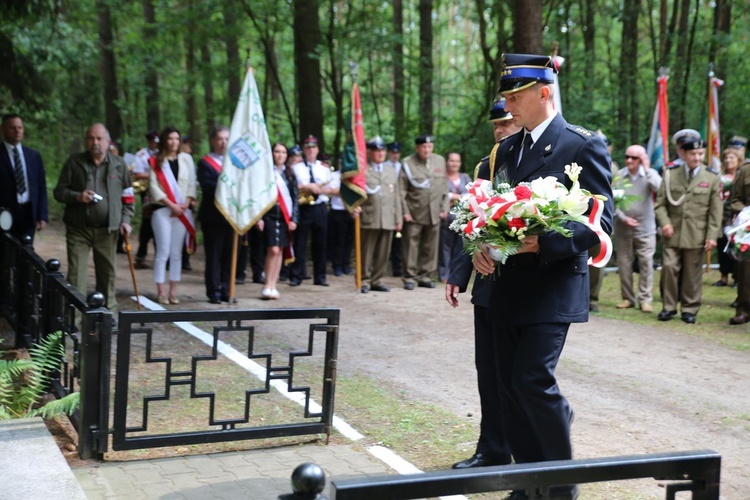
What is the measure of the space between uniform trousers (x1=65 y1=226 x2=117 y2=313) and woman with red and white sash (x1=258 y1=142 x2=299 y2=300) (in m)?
2.77

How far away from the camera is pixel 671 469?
281 centimetres

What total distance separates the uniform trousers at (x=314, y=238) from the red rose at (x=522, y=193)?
33.8 feet

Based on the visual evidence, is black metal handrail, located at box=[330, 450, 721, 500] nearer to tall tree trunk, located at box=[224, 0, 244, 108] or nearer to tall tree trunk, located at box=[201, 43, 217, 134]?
tall tree trunk, located at box=[224, 0, 244, 108]

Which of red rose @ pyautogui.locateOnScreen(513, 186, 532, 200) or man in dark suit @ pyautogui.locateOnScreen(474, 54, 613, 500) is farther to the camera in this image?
man in dark suit @ pyautogui.locateOnScreen(474, 54, 613, 500)

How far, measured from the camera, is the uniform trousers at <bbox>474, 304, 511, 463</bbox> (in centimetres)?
530

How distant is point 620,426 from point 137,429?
3.54m

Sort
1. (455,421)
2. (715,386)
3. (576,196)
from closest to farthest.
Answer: (576,196) → (455,421) → (715,386)

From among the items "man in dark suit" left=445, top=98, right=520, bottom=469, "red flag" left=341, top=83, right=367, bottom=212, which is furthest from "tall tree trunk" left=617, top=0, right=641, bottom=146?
"man in dark suit" left=445, top=98, right=520, bottom=469

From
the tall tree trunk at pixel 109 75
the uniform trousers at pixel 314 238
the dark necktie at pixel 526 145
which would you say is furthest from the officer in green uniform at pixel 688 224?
the tall tree trunk at pixel 109 75

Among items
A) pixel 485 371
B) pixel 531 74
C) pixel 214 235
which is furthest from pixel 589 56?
pixel 531 74

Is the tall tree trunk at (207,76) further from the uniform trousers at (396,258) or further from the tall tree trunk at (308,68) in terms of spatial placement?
the uniform trousers at (396,258)

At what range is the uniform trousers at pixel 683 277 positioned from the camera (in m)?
11.8

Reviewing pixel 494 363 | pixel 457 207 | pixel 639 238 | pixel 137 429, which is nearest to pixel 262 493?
pixel 137 429

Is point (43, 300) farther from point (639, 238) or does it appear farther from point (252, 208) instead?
point (639, 238)
